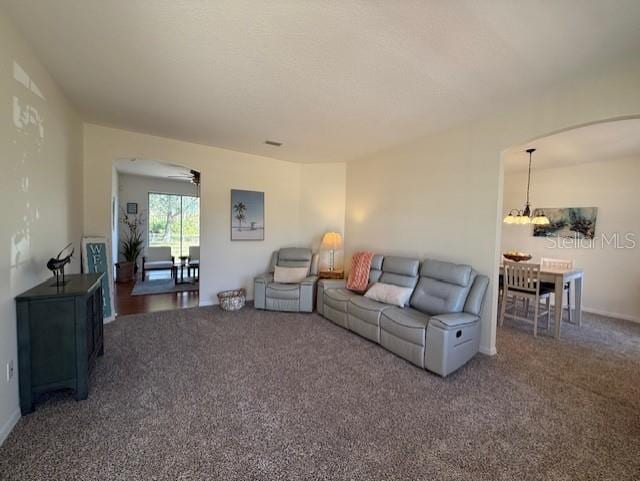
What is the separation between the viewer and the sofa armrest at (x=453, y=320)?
2.60 m

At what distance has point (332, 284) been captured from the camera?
14.3 feet

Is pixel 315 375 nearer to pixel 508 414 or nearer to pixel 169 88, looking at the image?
pixel 508 414

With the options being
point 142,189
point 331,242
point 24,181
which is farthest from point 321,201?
point 142,189

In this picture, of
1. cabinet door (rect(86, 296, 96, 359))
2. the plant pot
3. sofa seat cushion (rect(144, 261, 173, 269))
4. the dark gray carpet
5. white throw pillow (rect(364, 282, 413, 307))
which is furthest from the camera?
sofa seat cushion (rect(144, 261, 173, 269))

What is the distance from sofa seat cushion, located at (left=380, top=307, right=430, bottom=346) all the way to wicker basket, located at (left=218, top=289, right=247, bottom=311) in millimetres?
2392

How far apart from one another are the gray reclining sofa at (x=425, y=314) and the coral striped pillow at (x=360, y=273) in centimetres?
12

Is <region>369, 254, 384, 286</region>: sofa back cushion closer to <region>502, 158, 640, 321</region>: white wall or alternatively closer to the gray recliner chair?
the gray recliner chair

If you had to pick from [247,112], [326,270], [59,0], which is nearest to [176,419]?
[59,0]

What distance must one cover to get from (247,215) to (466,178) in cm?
348

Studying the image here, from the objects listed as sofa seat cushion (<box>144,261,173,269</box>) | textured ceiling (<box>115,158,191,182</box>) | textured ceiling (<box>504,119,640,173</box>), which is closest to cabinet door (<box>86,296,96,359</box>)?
textured ceiling (<box>115,158,191,182</box>)

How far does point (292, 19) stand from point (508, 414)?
3.13 meters

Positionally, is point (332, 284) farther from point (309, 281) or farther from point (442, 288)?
point (442, 288)

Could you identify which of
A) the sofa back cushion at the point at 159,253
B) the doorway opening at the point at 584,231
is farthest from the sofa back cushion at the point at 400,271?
the sofa back cushion at the point at 159,253

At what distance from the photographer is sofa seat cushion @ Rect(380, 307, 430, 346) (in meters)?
2.76
